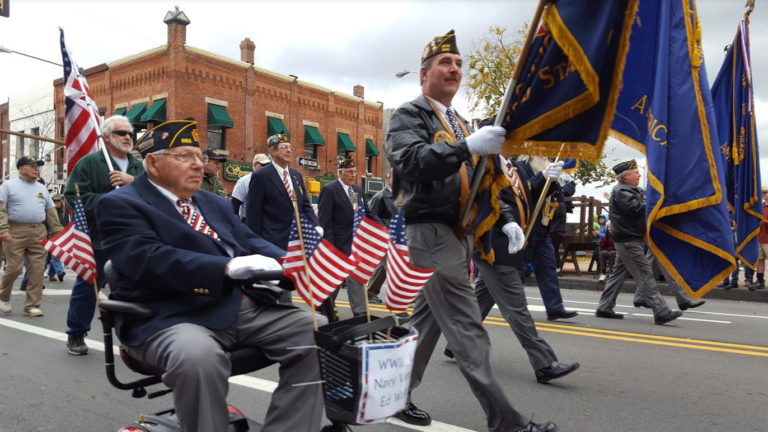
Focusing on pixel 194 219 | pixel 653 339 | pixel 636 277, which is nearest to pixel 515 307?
pixel 194 219

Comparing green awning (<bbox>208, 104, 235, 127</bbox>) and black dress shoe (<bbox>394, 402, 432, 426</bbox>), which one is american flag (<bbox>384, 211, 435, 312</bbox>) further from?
green awning (<bbox>208, 104, 235, 127</bbox>)

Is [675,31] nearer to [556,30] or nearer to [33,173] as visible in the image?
[556,30]

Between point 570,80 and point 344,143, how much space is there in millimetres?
32989

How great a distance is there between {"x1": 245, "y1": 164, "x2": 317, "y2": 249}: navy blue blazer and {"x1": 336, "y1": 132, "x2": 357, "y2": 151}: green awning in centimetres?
2932

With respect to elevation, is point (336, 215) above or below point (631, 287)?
above

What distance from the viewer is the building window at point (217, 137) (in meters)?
29.8

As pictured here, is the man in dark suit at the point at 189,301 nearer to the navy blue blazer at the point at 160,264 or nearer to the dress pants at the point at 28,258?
the navy blue blazer at the point at 160,264

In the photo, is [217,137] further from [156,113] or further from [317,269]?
[317,269]

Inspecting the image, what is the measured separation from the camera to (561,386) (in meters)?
4.77

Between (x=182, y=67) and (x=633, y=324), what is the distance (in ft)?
82.6

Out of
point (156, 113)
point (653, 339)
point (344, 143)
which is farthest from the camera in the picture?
point (344, 143)

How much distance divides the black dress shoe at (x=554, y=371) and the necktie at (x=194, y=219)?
275 cm

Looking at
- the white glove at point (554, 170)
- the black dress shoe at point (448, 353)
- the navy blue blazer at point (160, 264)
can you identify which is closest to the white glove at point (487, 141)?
the navy blue blazer at point (160, 264)

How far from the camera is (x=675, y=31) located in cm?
419
